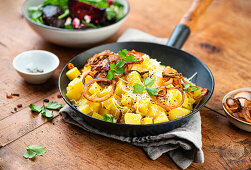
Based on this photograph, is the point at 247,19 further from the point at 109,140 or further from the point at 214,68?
the point at 109,140

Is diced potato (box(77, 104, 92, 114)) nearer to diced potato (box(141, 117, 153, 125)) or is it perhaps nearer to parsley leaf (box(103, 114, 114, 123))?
parsley leaf (box(103, 114, 114, 123))

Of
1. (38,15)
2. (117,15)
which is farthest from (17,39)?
(117,15)

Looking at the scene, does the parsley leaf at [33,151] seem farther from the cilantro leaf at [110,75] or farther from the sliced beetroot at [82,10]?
the sliced beetroot at [82,10]

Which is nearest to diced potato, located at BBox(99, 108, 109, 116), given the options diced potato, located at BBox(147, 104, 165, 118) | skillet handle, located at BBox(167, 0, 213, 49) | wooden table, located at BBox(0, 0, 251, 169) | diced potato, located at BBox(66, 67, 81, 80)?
wooden table, located at BBox(0, 0, 251, 169)

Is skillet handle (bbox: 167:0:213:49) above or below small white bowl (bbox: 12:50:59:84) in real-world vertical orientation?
above

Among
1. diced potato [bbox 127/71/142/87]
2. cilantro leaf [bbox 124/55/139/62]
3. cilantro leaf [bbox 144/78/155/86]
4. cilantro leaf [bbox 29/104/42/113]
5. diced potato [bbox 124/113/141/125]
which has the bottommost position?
cilantro leaf [bbox 29/104/42/113]

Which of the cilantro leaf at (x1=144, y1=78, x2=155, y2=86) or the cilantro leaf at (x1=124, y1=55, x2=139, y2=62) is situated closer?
the cilantro leaf at (x1=144, y1=78, x2=155, y2=86)

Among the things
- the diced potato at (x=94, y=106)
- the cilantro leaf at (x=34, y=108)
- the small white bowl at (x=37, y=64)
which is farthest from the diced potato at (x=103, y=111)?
the small white bowl at (x=37, y=64)
